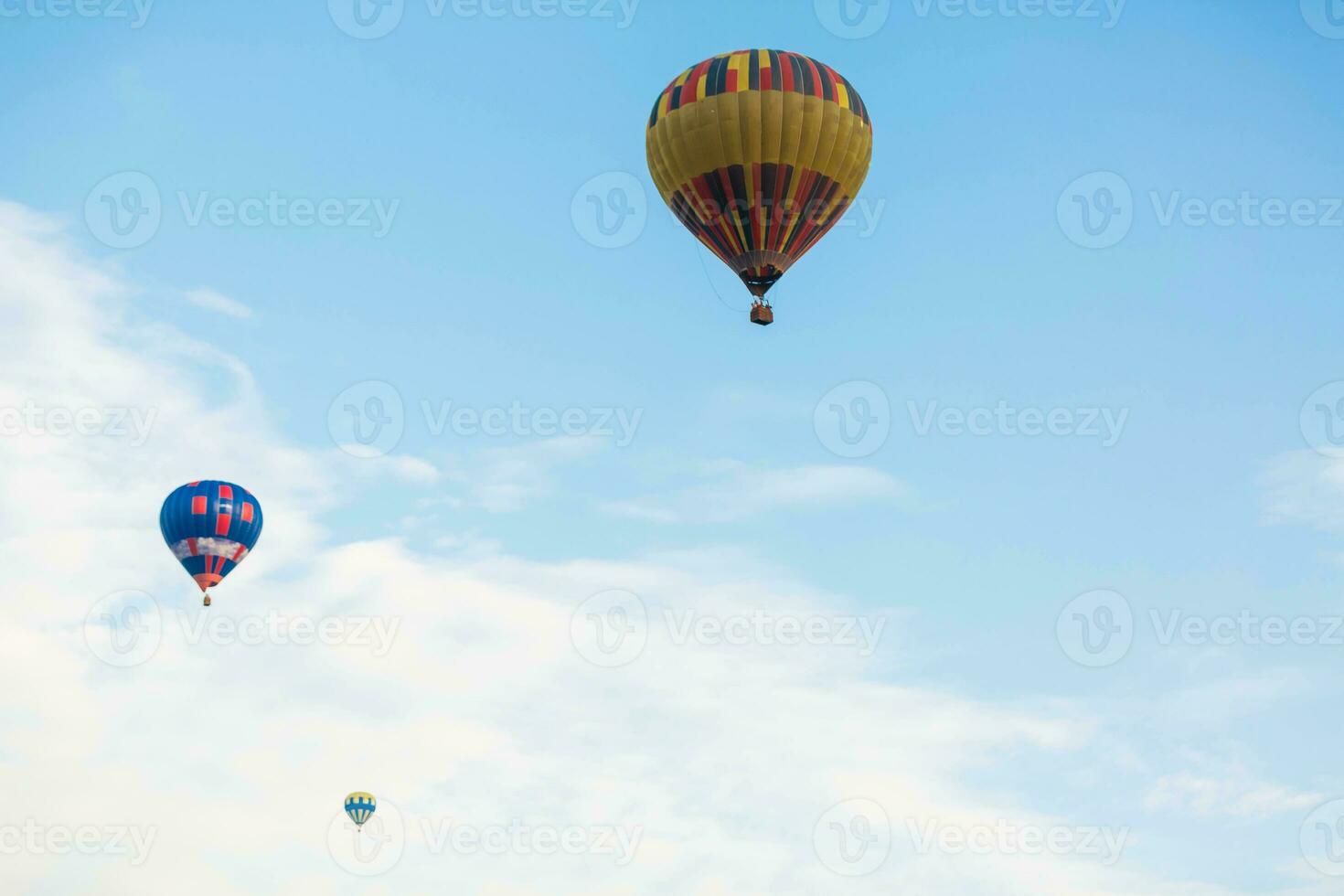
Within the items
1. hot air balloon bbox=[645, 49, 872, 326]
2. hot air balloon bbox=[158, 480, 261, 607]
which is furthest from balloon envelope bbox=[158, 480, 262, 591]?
hot air balloon bbox=[645, 49, 872, 326]

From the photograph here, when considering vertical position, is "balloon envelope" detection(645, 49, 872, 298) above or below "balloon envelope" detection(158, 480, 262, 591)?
above

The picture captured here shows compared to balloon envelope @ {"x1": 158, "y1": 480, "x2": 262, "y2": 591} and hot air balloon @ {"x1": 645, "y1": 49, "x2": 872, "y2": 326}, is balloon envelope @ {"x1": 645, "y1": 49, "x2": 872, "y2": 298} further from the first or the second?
balloon envelope @ {"x1": 158, "y1": 480, "x2": 262, "y2": 591}

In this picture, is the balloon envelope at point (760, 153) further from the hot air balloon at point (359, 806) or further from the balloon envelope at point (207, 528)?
the hot air balloon at point (359, 806)

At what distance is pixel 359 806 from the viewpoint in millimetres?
96000

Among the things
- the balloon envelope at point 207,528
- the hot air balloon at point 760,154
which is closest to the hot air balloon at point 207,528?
the balloon envelope at point 207,528

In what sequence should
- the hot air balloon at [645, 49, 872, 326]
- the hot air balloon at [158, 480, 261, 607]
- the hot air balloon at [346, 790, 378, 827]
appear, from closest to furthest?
the hot air balloon at [645, 49, 872, 326], the hot air balloon at [158, 480, 261, 607], the hot air balloon at [346, 790, 378, 827]

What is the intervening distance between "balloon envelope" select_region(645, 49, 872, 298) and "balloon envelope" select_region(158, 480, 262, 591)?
26.4 meters

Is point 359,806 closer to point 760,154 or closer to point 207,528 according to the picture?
point 207,528

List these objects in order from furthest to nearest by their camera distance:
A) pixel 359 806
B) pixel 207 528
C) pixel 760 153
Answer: pixel 359 806 < pixel 207 528 < pixel 760 153

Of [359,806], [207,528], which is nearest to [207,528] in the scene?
[207,528]

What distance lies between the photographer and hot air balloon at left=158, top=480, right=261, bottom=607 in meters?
72.1

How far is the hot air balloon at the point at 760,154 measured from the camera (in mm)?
55562

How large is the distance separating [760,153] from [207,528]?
30.9 meters

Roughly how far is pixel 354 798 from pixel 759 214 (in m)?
53.0
